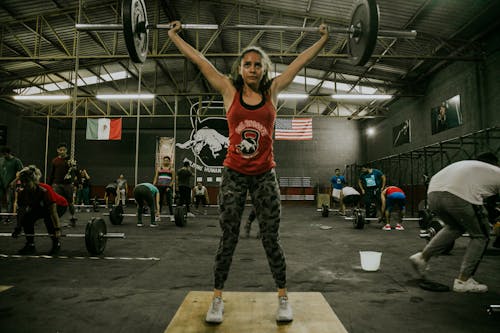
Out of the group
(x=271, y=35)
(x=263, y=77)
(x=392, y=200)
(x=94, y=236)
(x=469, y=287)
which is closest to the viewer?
(x=263, y=77)

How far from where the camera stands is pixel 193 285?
241cm

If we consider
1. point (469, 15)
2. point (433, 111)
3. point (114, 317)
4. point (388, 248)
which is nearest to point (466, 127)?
point (433, 111)

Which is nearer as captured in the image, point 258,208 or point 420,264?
point 258,208

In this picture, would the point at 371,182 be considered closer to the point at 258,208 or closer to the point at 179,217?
the point at 179,217

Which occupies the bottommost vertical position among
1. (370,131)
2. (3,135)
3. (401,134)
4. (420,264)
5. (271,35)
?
(420,264)

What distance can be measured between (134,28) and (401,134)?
11.2 meters

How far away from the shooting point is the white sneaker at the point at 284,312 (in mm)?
1631

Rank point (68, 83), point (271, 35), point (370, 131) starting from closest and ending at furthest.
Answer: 1. point (271, 35)
2. point (68, 83)
3. point (370, 131)

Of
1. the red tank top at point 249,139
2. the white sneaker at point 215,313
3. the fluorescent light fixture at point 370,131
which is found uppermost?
the fluorescent light fixture at point 370,131

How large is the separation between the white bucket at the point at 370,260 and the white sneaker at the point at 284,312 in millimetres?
1387

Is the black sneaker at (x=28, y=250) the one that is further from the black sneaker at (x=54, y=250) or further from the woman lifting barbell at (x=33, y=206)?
the black sneaker at (x=54, y=250)

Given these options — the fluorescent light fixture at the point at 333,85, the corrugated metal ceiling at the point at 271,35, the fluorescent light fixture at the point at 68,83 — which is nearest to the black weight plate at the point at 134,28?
the corrugated metal ceiling at the point at 271,35

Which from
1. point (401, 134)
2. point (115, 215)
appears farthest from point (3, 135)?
point (401, 134)

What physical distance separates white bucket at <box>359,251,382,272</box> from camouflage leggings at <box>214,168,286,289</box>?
56.5 inches
